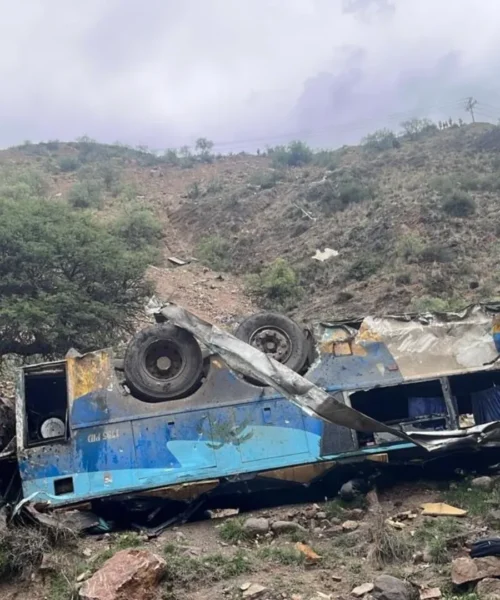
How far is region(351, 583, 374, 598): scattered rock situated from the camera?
493 cm

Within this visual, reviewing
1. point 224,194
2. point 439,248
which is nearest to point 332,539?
point 439,248

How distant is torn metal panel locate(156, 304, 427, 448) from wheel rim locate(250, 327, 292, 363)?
0.71 meters

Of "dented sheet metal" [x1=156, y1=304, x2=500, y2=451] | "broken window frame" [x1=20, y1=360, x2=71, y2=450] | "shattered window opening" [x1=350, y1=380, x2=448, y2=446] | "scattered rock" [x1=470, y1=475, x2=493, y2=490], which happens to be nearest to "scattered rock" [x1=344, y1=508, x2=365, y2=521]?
"shattered window opening" [x1=350, y1=380, x2=448, y2=446]

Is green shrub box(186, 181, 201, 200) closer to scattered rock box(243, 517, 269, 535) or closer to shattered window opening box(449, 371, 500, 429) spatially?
shattered window opening box(449, 371, 500, 429)

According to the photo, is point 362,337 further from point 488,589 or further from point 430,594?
point 488,589

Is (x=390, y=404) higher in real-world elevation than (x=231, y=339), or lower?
lower

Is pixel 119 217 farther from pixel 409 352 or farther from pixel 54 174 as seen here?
pixel 409 352

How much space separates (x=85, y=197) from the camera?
120 feet

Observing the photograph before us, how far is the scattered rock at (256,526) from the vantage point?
22.1 feet

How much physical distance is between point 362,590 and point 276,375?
222cm

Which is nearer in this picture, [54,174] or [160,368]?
[160,368]

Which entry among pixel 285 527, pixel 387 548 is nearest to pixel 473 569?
pixel 387 548

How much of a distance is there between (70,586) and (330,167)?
3693 centimetres

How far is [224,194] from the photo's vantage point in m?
37.1
